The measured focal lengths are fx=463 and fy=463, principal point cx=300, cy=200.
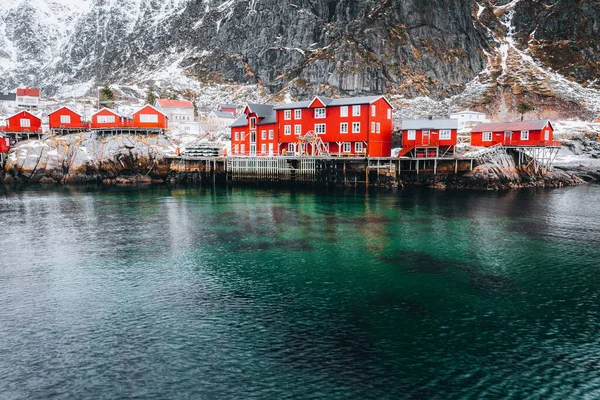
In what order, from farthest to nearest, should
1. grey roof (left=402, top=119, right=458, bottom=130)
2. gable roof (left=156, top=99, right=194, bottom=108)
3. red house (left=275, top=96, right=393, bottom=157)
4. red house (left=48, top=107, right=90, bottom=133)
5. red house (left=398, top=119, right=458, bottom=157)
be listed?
→ gable roof (left=156, top=99, right=194, bottom=108) < red house (left=48, top=107, right=90, bottom=133) < red house (left=275, top=96, right=393, bottom=157) < red house (left=398, top=119, right=458, bottom=157) < grey roof (left=402, top=119, right=458, bottom=130)

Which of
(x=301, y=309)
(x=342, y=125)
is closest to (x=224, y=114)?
(x=342, y=125)

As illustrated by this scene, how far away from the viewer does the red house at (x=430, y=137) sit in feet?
239

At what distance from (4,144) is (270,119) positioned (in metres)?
53.5

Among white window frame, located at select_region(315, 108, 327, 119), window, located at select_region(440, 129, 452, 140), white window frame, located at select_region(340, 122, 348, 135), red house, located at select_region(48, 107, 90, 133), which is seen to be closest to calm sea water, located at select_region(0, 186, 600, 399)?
window, located at select_region(440, 129, 452, 140)

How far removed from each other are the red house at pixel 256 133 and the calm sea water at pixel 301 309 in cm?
4076

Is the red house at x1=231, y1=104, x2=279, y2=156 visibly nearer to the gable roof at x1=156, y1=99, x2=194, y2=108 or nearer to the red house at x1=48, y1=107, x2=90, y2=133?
the red house at x1=48, y1=107, x2=90, y2=133

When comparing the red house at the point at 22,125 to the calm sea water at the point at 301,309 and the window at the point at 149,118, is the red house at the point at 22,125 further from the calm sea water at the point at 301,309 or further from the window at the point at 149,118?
the calm sea water at the point at 301,309

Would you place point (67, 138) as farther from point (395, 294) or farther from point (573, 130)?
point (573, 130)

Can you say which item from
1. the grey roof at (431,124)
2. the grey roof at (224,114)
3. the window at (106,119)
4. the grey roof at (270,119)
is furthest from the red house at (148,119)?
the grey roof at (431,124)

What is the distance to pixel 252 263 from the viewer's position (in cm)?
3117

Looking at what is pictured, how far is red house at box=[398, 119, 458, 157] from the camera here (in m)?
72.9

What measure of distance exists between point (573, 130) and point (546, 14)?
114m

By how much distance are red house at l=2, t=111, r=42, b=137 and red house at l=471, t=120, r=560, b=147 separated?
282ft

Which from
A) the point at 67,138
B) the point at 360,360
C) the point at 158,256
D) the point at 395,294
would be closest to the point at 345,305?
the point at 395,294
